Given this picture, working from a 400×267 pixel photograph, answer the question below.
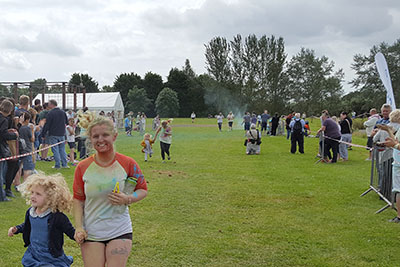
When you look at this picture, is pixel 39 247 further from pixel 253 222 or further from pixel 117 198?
pixel 253 222

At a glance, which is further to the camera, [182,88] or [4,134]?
[182,88]

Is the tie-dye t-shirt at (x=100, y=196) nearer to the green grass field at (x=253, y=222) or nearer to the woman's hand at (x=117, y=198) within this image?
the woman's hand at (x=117, y=198)

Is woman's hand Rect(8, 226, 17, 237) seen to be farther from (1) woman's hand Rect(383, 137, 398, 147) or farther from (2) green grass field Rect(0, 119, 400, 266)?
(1) woman's hand Rect(383, 137, 398, 147)

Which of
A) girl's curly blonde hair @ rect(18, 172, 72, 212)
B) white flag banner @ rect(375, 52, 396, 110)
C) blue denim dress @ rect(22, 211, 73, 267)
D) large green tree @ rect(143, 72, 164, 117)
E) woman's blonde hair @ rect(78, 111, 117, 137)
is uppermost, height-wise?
large green tree @ rect(143, 72, 164, 117)

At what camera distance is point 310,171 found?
1481 centimetres

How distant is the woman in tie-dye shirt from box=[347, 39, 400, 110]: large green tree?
209 feet

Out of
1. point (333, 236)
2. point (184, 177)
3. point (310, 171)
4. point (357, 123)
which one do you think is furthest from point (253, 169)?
point (357, 123)

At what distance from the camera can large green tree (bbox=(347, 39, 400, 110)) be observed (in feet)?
203

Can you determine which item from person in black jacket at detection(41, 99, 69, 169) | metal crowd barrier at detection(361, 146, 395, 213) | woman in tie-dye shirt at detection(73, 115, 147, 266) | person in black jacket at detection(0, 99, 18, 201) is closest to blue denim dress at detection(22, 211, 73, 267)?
woman in tie-dye shirt at detection(73, 115, 147, 266)

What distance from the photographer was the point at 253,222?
25.0 ft

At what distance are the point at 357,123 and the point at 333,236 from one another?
36329 mm

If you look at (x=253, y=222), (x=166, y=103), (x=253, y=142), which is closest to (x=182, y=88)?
(x=166, y=103)

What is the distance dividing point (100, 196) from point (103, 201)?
5 centimetres

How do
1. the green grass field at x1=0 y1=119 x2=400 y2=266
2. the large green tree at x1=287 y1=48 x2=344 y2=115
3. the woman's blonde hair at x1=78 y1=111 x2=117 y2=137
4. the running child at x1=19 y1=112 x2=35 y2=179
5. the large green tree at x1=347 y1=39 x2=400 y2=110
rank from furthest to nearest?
the large green tree at x1=287 y1=48 x2=344 y2=115 → the large green tree at x1=347 y1=39 x2=400 y2=110 → the running child at x1=19 y1=112 x2=35 y2=179 → the green grass field at x1=0 y1=119 x2=400 y2=266 → the woman's blonde hair at x1=78 y1=111 x2=117 y2=137
